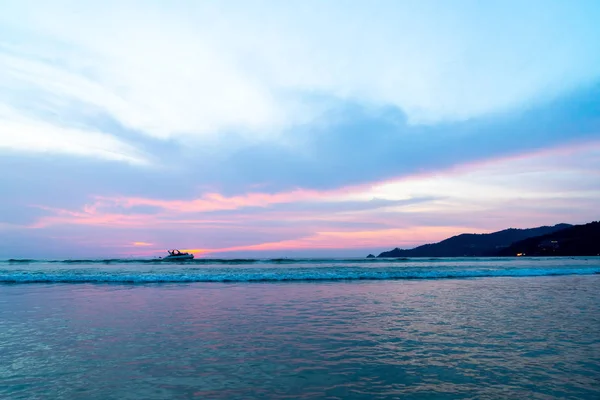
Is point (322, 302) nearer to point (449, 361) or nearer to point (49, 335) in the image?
point (449, 361)

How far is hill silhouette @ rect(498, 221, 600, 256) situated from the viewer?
119938 mm

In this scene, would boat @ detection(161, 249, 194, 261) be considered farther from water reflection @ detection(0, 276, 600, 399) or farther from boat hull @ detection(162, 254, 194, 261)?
water reflection @ detection(0, 276, 600, 399)

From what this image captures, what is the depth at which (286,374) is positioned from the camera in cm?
667

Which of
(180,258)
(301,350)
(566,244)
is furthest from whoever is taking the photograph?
(566,244)

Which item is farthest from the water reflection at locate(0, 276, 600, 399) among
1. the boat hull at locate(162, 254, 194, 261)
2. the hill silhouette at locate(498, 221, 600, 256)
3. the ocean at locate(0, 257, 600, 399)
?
the hill silhouette at locate(498, 221, 600, 256)

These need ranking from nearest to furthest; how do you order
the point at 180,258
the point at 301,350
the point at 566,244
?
1. the point at 301,350
2. the point at 180,258
3. the point at 566,244

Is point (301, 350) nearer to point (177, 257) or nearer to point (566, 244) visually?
point (177, 257)

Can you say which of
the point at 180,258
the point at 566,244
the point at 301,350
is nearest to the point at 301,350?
the point at 301,350

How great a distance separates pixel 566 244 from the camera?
126 m

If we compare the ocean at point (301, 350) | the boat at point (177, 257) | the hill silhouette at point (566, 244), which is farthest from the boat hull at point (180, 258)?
the hill silhouette at point (566, 244)

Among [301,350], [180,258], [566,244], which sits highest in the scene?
[566,244]

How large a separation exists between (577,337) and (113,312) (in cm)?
1428

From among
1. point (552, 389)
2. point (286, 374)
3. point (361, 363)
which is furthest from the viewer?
point (361, 363)

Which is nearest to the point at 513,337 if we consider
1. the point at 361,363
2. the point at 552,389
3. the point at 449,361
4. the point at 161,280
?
the point at 449,361
